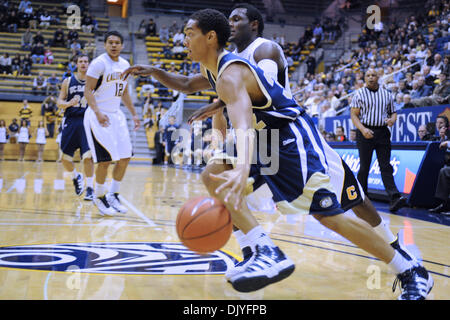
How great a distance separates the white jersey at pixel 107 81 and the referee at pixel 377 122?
285cm

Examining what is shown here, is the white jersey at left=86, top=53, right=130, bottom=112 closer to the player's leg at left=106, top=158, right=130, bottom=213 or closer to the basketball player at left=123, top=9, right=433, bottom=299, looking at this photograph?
the player's leg at left=106, top=158, right=130, bottom=213

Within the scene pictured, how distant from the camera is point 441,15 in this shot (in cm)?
1528

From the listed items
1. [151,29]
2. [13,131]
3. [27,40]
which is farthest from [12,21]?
[13,131]

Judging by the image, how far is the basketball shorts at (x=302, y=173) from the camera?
226 cm

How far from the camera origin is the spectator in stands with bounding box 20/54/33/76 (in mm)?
19641

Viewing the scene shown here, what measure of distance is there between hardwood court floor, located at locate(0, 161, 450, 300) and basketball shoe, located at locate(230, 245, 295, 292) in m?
0.17

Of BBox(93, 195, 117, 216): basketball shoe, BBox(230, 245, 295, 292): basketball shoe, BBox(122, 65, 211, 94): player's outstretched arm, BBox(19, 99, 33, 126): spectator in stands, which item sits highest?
BBox(19, 99, 33, 126): spectator in stands

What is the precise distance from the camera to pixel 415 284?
2.29 m

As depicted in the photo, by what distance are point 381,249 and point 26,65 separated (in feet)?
66.1

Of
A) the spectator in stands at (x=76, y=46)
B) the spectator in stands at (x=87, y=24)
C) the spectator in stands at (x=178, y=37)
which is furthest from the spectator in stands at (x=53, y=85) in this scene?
the spectator in stands at (x=178, y=37)

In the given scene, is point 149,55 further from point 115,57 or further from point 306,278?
point 306,278

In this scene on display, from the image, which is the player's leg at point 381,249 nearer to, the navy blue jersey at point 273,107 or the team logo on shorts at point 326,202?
the team logo on shorts at point 326,202

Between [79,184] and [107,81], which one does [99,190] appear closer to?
[107,81]

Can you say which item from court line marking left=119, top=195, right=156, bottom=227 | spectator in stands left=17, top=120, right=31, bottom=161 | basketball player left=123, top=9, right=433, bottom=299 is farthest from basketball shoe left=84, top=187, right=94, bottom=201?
spectator in stands left=17, top=120, right=31, bottom=161
